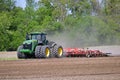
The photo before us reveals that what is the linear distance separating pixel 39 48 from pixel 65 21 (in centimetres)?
3540

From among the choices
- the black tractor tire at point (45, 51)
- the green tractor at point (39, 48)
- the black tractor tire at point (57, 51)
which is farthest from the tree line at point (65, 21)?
the black tractor tire at point (45, 51)

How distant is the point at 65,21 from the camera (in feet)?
225

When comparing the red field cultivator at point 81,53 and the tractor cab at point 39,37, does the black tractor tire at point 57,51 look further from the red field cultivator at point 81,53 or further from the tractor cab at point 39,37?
the tractor cab at point 39,37

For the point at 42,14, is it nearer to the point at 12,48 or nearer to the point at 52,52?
the point at 12,48

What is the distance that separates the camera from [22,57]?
35.2m

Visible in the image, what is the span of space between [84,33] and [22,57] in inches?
619

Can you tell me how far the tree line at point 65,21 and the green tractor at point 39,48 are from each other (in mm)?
12756

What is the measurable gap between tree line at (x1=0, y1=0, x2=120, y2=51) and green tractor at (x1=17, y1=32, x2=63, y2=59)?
12.8 metres

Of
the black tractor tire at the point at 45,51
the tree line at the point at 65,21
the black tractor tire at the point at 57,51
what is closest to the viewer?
the black tractor tire at the point at 45,51

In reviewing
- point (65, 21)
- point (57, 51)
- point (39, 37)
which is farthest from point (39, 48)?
point (65, 21)

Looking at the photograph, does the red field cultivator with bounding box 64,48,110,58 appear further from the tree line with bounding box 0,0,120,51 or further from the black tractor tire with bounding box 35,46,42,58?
the tree line with bounding box 0,0,120,51

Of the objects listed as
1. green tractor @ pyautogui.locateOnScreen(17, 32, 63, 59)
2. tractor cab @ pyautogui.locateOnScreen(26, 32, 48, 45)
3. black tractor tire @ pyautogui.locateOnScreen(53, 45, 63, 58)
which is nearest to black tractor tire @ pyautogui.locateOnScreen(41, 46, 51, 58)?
green tractor @ pyautogui.locateOnScreen(17, 32, 63, 59)

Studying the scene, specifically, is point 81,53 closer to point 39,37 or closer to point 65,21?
point 39,37

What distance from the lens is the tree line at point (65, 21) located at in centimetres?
5283
